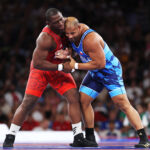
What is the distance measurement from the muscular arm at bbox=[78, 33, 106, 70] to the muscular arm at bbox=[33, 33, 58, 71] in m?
0.39

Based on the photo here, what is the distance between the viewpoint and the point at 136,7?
1130cm

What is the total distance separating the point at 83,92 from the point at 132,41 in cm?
613

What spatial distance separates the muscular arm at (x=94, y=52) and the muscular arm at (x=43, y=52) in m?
0.39

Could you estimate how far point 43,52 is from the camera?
158 inches

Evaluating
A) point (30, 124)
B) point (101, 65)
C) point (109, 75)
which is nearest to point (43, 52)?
point (101, 65)

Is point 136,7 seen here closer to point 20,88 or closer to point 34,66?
point 20,88

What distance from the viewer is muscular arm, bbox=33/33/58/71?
4004mm

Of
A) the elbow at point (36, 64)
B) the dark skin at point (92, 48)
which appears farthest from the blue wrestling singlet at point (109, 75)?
the elbow at point (36, 64)

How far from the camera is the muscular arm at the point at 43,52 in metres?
4.00

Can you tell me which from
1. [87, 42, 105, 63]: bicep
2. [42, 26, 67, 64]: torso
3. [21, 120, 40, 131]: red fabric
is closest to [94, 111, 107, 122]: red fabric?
[21, 120, 40, 131]: red fabric

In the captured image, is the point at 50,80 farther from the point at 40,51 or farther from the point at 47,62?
the point at 40,51

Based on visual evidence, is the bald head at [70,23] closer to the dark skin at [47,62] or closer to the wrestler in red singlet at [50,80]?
the dark skin at [47,62]

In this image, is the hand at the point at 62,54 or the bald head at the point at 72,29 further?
the hand at the point at 62,54

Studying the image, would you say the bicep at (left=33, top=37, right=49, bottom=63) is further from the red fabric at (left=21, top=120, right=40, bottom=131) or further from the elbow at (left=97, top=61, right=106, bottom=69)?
the red fabric at (left=21, top=120, right=40, bottom=131)
